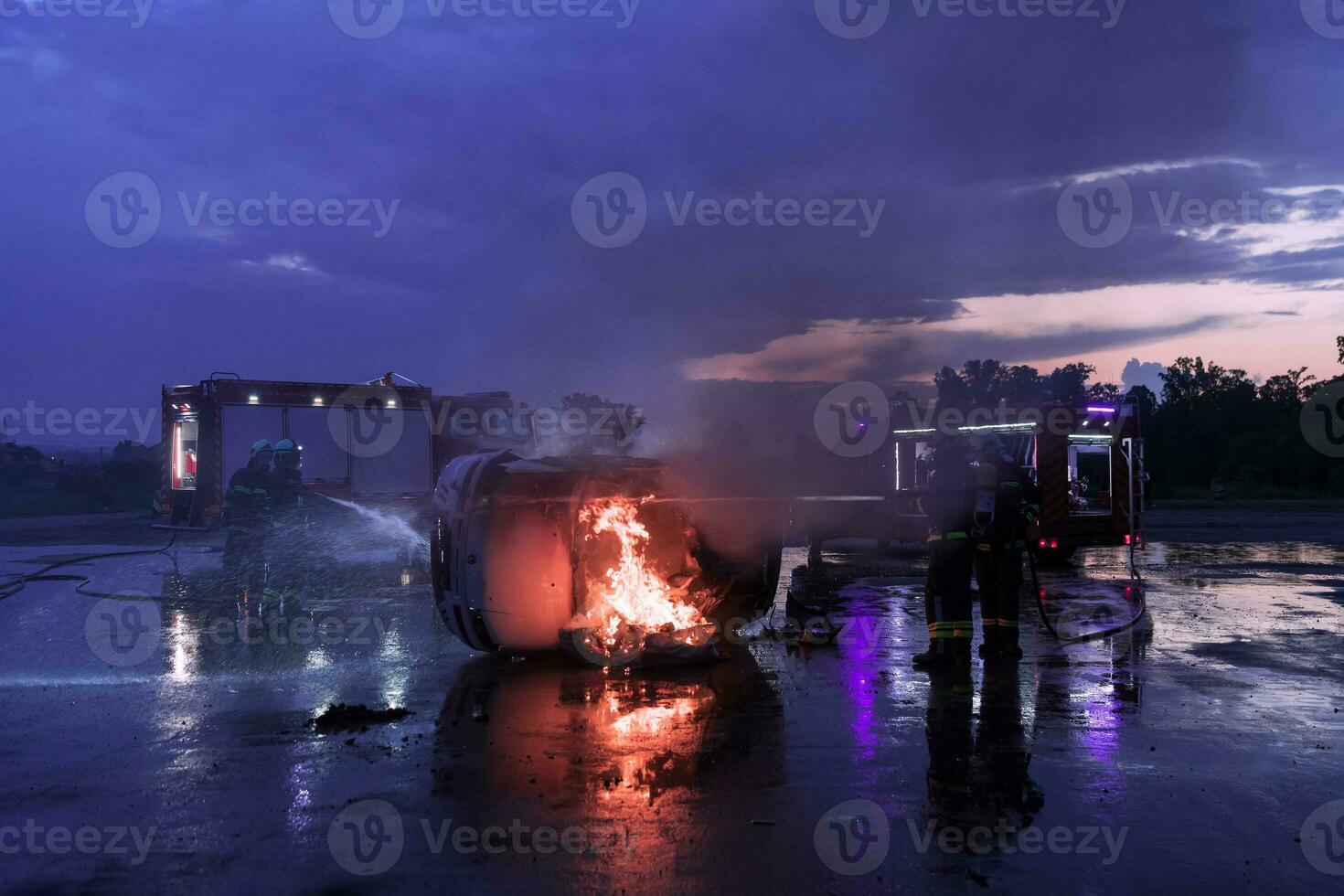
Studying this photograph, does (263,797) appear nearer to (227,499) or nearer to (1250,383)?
(227,499)

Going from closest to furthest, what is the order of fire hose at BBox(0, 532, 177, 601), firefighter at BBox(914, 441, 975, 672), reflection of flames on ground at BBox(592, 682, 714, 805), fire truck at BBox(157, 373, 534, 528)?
reflection of flames on ground at BBox(592, 682, 714, 805), firefighter at BBox(914, 441, 975, 672), fire hose at BBox(0, 532, 177, 601), fire truck at BBox(157, 373, 534, 528)

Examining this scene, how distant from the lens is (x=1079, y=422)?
50.9ft

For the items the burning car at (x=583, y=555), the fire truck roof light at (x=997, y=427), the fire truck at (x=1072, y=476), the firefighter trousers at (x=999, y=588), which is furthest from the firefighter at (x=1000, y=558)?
the fire truck roof light at (x=997, y=427)

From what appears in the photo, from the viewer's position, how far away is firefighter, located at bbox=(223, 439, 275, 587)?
36.5ft

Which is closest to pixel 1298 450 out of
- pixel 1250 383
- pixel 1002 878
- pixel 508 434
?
pixel 1250 383

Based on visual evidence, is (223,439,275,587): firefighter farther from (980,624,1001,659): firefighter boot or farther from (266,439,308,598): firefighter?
(980,624,1001,659): firefighter boot

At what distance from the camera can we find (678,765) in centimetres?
519

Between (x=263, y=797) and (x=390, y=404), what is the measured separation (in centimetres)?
1421

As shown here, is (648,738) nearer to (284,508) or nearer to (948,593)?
(948,593)

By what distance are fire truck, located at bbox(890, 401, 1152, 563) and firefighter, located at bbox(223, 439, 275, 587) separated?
8.83m

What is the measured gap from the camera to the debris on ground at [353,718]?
5.95m

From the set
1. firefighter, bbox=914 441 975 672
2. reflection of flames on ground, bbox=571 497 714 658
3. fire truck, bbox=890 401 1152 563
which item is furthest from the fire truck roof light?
reflection of flames on ground, bbox=571 497 714 658

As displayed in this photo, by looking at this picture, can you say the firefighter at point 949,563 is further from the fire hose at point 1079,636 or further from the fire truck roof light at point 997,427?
the fire truck roof light at point 997,427

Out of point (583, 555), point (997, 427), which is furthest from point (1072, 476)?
point (583, 555)
